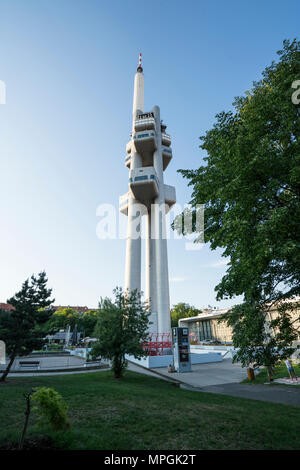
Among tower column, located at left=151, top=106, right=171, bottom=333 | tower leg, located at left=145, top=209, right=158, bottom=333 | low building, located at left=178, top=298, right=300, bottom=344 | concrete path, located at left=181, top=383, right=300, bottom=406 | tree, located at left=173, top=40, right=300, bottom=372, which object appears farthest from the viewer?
low building, located at left=178, top=298, right=300, bottom=344

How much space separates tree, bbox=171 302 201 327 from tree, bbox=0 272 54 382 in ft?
262

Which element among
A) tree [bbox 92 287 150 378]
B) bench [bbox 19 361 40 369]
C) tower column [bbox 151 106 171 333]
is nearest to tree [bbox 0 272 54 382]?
tree [bbox 92 287 150 378]

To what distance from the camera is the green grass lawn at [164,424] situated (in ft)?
18.2

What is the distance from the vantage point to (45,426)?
20.8 ft

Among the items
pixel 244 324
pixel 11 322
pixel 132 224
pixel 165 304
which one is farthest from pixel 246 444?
pixel 132 224

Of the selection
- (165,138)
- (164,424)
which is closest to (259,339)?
(164,424)

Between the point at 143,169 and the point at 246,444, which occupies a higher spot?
the point at 143,169

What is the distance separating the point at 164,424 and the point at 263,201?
24.8 ft

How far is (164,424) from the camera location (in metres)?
6.88

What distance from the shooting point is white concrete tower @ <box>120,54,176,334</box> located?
4559 cm

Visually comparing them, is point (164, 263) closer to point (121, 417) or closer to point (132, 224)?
point (132, 224)

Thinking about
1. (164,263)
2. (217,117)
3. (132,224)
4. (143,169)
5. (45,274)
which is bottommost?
(45,274)

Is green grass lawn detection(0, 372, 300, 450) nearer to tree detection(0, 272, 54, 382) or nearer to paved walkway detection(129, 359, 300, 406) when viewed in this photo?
paved walkway detection(129, 359, 300, 406)
